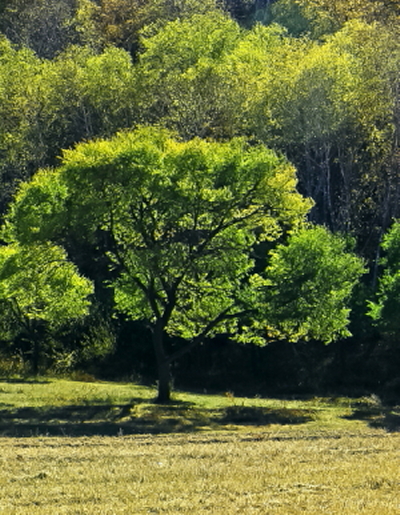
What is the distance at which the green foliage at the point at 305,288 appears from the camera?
134 feet

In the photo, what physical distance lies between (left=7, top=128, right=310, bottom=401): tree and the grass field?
5.26m

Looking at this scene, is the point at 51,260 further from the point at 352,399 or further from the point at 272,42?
the point at 272,42

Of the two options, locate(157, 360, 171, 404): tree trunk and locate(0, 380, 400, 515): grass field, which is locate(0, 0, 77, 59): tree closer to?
locate(157, 360, 171, 404): tree trunk

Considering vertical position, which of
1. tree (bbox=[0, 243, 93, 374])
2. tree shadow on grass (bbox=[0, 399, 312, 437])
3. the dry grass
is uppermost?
tree (bbox=[0, 243, 93, 374])

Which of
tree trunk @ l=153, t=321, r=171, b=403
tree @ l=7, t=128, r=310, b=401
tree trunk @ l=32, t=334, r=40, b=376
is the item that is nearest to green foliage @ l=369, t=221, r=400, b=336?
tree @ l=7, t=128, r=310, b=401

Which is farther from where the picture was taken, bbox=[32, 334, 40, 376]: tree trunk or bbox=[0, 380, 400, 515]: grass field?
bbox=[32, 334, 40, 376]: tree trunk

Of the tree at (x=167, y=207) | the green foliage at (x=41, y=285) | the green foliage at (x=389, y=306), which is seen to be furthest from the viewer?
the green foliage at (x=389, y=306)

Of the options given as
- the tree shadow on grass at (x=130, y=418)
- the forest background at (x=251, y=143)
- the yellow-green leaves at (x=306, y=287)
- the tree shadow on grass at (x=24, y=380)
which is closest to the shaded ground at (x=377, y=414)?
the tree shadow on grass at (x=130, y=418)

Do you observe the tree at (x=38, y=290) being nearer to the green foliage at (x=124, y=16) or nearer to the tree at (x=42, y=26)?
the green foliage at (x=124, y=16)

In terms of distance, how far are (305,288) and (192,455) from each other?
19.7m

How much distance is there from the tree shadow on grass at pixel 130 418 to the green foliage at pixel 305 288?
4.39m

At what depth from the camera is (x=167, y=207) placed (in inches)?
1560

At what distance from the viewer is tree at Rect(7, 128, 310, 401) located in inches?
1533

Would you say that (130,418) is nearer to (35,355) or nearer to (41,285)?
(41,285)
